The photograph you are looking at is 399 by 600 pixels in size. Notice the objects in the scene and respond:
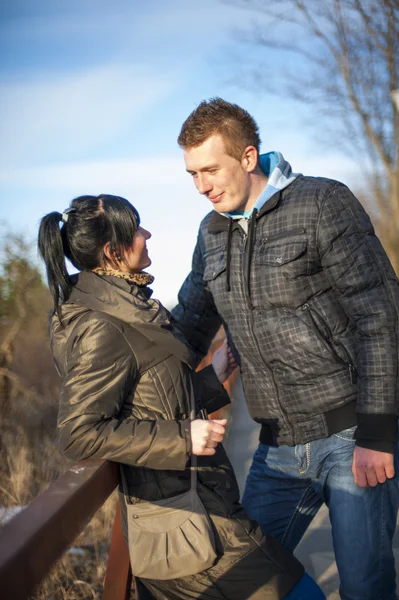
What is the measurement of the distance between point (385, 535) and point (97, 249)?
140 cm

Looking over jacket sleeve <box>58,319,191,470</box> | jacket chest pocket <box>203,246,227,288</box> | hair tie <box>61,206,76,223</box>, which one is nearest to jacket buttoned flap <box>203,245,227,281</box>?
jacket chest pocket <box>203,246,227,288</box>

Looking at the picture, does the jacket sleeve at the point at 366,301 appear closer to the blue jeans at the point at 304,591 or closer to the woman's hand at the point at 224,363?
the blue jeans at the point at 304,591

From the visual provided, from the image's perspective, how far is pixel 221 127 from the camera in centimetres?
277

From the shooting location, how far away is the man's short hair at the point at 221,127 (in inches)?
109

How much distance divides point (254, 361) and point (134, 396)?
638 mm

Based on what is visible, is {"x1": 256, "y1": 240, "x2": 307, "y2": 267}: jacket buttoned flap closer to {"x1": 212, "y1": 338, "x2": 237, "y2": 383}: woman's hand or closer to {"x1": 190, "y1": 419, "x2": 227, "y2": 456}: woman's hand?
{"x1": 212, "y1": 338, "x2": 237, "y2": 383}: woman's hand

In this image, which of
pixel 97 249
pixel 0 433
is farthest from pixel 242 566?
pixel 0 433

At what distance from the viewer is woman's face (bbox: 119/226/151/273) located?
2455 millimetres

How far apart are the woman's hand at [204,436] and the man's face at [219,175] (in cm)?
99

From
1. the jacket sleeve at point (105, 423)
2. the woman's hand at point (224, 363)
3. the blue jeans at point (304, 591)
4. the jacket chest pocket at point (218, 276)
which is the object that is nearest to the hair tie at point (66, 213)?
the jacket sleeve at point (105, 423)

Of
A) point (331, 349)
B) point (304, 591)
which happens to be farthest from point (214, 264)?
point (304, 591)

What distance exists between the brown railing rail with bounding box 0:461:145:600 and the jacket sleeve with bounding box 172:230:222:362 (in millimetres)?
1053

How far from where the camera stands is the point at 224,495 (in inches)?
90.4

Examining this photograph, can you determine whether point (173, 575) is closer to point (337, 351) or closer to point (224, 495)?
point (224, 495)
